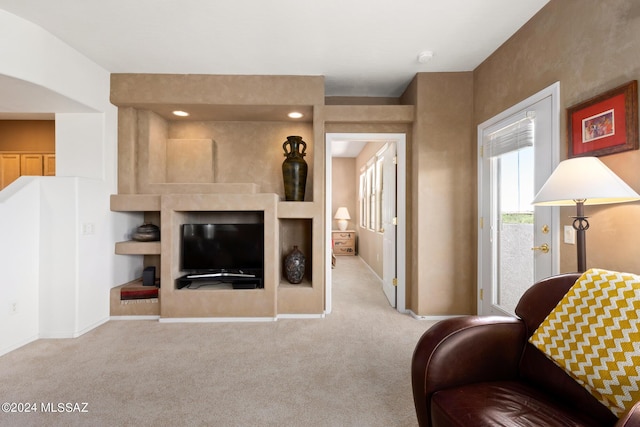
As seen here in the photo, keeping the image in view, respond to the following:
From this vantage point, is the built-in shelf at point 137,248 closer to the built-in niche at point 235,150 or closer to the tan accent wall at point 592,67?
the built-in niche at point 235,150

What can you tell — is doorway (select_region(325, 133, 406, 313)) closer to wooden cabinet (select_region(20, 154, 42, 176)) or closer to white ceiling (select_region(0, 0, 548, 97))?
white ceiling (select_region(0, 0, 548, 97))

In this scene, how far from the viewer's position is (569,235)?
2.05 m

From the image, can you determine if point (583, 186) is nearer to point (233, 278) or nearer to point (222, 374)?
point (222, 374)

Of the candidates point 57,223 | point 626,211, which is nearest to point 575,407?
point 626,211

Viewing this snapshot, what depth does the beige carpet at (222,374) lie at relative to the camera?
5.85 feet

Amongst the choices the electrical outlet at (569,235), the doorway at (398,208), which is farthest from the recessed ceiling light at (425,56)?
the electrical outlet at (569,235)

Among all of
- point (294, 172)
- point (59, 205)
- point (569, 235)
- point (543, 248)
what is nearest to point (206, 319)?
point (59, 205)

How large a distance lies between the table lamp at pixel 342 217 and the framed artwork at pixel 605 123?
21.2 ft

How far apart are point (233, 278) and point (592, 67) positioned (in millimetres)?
3597

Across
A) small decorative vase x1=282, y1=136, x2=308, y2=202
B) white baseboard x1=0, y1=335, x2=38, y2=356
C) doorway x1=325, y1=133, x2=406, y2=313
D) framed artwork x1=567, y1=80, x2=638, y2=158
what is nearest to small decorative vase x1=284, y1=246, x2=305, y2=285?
doorway x1=325, y1=133, x2=406, y2=313

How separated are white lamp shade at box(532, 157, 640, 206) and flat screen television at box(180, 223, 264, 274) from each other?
110 inches

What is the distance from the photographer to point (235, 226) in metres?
3.60

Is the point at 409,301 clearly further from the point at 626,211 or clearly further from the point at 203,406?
the point at 203,406

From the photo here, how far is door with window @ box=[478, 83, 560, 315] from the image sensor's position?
2.24 m
